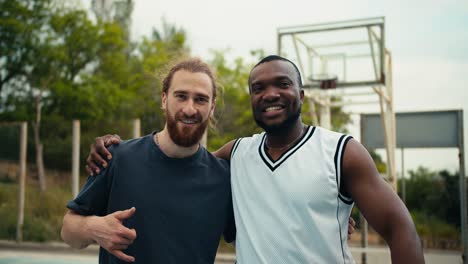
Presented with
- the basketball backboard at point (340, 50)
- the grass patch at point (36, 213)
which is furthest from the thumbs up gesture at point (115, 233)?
the grass patch at point (36, 213)

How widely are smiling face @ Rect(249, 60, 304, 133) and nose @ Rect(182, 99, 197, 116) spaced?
33 cm

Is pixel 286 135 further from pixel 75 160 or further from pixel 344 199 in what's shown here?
pixel 75 160

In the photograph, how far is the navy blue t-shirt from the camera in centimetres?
248

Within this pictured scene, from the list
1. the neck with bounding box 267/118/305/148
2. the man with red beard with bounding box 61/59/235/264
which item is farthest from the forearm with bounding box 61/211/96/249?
the neck with bounding box 267/118/305/148

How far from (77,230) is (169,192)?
1.60ft

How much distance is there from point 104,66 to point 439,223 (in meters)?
17.3

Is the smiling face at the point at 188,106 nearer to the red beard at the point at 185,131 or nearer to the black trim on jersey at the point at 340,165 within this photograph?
the red beard at the point at 185,131

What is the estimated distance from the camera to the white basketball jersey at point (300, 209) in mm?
2271

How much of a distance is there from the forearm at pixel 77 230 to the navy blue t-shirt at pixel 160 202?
52mm

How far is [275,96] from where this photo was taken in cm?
253

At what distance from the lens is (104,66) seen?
934 inches

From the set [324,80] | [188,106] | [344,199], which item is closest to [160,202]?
[188,106]

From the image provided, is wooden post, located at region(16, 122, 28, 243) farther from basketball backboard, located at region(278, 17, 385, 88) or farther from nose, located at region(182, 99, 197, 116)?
nose, located at region(182, 99, 197, 116)

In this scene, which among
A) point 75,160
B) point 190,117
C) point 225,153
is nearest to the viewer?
point 190,117
